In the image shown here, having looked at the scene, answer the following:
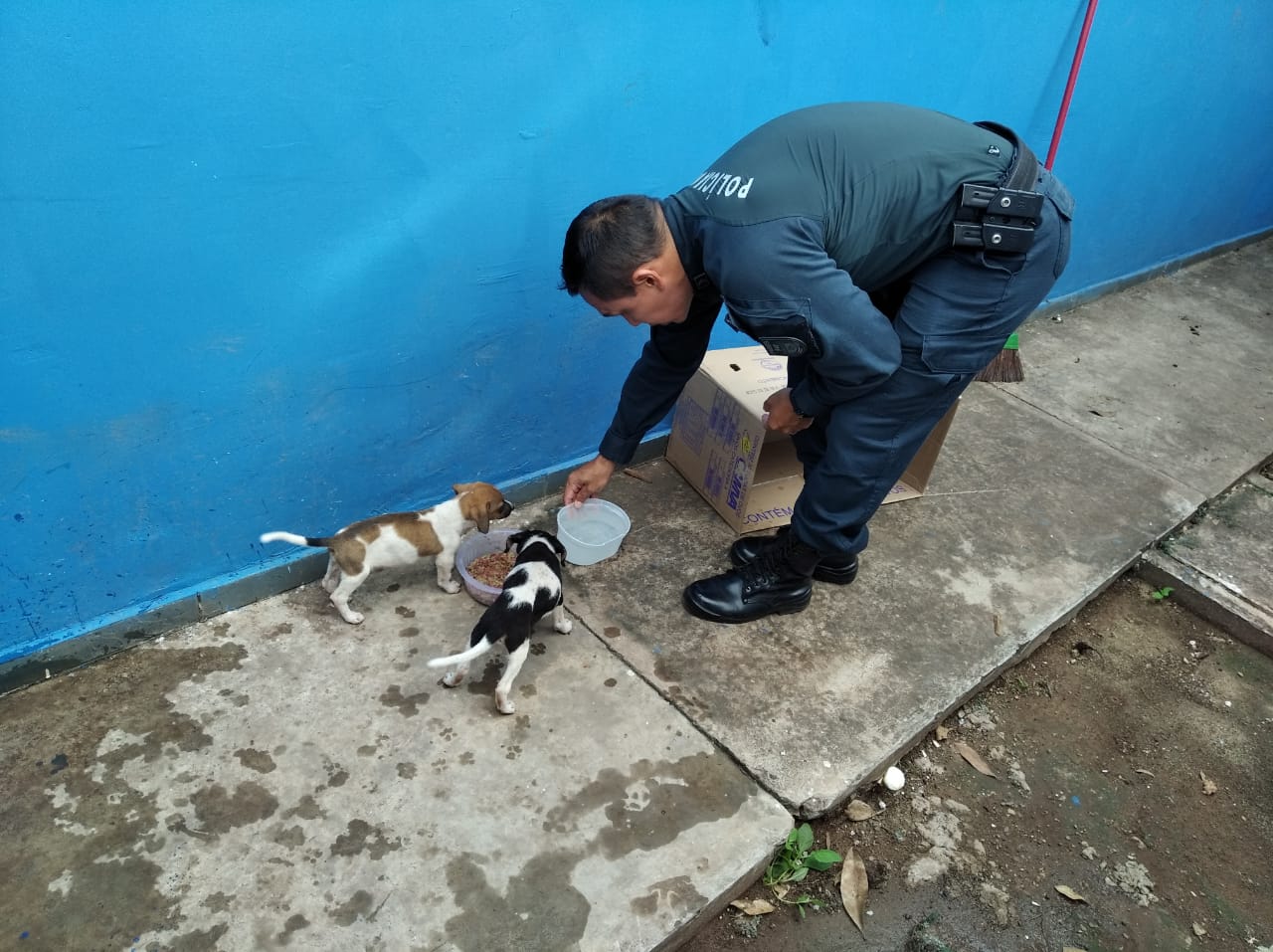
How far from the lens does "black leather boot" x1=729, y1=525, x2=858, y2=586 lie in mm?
2816

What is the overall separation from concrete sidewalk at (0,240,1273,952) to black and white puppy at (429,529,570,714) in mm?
98

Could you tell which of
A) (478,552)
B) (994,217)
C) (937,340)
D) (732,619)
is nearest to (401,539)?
(478,552)

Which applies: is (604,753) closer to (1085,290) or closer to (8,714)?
(8,714)

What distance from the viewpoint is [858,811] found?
229 centimetres

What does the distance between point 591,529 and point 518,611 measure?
2.62ft

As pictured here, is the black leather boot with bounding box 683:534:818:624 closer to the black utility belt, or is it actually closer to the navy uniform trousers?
the navy uniform trousers

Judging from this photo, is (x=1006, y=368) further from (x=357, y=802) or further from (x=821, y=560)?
(x=357, y=802)

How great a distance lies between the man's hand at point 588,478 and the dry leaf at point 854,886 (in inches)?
51.8

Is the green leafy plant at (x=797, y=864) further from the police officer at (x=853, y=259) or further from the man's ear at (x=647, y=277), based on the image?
the man's ear at (x=647, y=277)

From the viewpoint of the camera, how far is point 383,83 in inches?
80.7

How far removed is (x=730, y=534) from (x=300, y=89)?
1989 mm

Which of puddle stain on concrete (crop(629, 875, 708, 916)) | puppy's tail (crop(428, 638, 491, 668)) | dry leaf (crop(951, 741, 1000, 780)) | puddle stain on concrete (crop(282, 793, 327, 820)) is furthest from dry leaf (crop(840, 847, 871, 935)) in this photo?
puddle stain on concrete (crop(282, 793, 327, 820))

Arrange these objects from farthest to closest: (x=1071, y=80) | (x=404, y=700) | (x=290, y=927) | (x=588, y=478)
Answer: (x=1071, y=80) < (x=588, y=478) < (x=404, y=700) < (x=290, y=927)

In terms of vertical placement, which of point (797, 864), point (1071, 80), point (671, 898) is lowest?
point (797, 864)
